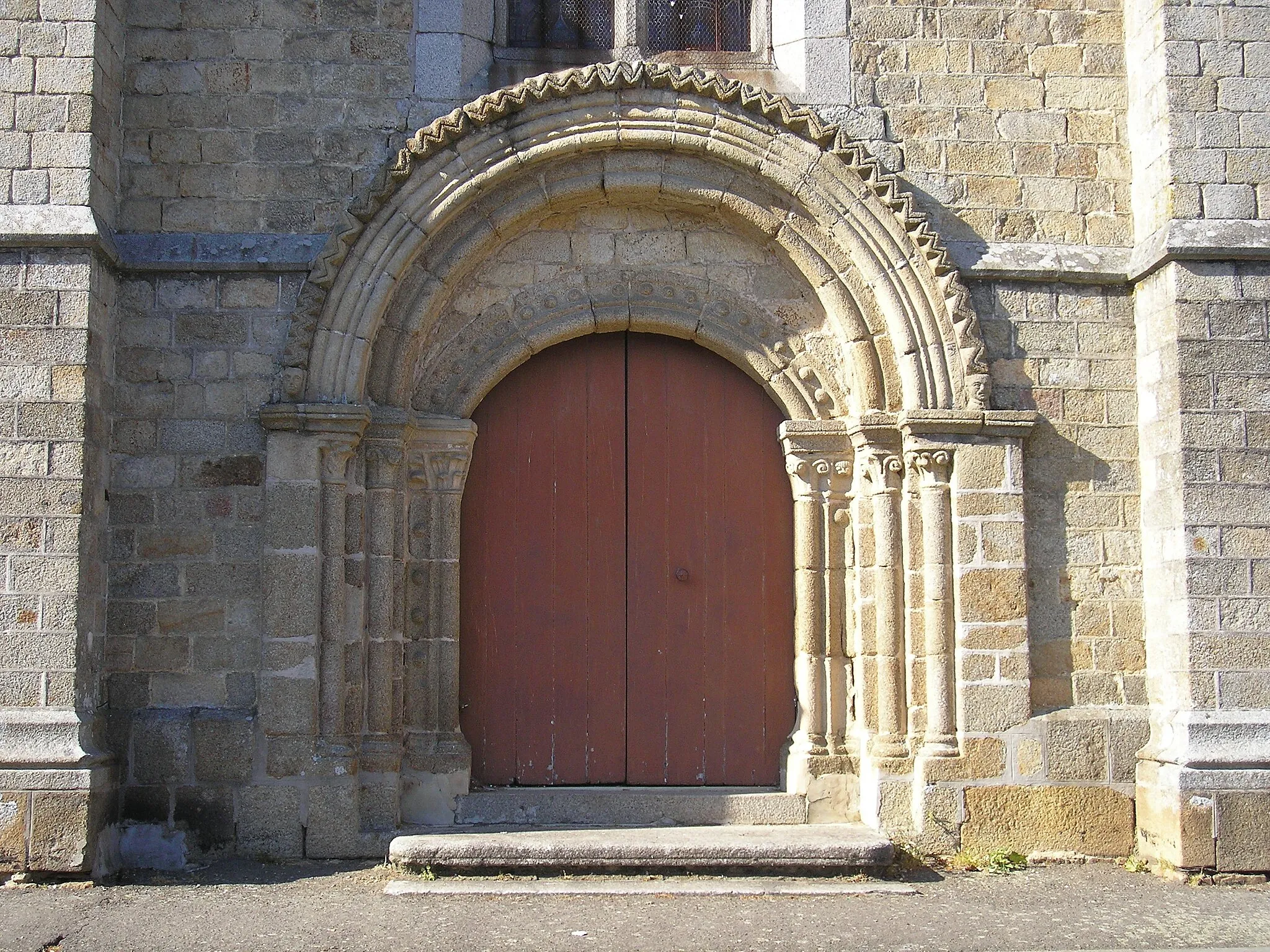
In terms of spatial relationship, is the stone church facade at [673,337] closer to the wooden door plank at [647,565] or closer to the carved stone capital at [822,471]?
the carved stone capital at [822,471]

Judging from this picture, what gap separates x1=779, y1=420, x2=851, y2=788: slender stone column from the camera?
225 inches

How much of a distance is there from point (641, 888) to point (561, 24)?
4145 mm

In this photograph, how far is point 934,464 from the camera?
562 centimetres

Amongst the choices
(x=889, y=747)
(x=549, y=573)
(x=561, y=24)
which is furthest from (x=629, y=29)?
(x=889, y=747)

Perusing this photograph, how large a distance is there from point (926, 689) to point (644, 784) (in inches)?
55.3

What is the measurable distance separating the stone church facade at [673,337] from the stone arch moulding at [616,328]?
2 cm

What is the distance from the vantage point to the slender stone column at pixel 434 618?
18.4ft

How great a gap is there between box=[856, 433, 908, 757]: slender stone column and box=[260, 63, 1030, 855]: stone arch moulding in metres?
0.01

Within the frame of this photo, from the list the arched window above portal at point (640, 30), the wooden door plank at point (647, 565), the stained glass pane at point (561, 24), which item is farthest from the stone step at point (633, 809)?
the stained glass pane at point (561, 24)

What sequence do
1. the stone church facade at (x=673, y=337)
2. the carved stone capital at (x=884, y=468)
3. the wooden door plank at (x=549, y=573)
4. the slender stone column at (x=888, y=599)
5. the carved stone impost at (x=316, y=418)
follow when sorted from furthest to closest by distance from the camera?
the wooden door plank at (x=549, y=573), the carved stone capital at (x=884, y=468), the slender stone column at (x=888, y=599), the carved stone impost at (x=316, y=418), the stone church facade at (x=673, y=337)

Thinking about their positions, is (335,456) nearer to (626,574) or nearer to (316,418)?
(316,418)

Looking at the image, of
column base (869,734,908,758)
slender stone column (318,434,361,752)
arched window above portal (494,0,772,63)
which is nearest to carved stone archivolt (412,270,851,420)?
slender stone column (318,434,361,752)

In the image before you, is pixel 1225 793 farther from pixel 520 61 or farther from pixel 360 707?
pixel 520 61

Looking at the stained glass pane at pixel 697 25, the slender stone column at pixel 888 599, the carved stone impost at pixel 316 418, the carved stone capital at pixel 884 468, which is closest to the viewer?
the carved stone impost at pixel 316 418
